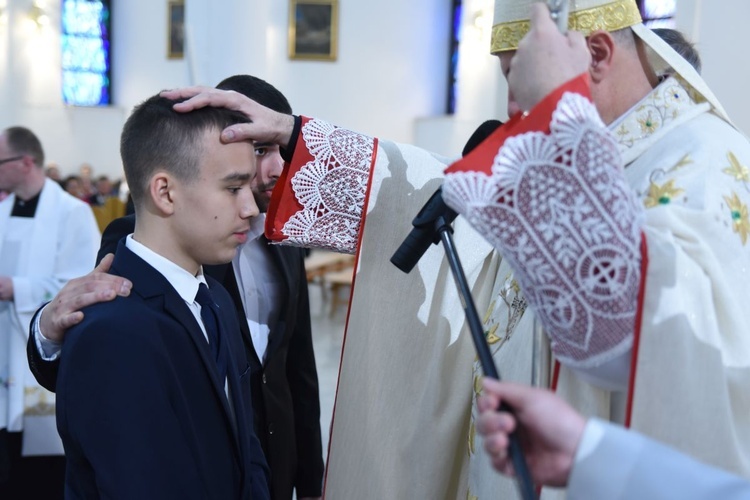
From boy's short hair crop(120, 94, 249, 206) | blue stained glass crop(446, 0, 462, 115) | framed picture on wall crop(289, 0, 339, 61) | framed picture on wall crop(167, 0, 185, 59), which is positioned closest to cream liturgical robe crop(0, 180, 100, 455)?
boy's short hair crop(120, 94, 249, 206)

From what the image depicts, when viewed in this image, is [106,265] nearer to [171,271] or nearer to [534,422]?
[171,271]

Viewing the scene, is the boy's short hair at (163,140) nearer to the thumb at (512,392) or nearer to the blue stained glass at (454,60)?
the thumb at (512,392)

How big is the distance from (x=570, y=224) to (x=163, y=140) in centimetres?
90

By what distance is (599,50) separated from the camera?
5.29ft

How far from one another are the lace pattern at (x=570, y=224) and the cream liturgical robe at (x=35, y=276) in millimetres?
3211

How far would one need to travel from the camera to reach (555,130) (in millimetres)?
1235

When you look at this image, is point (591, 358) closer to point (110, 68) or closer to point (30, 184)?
point (30, 184)

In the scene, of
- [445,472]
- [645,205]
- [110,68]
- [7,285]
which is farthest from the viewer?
[110,68]

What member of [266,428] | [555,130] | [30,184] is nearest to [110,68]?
[30,184]

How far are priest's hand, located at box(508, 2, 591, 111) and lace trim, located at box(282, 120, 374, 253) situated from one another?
0.81 m

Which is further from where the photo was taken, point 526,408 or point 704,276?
point 704,276

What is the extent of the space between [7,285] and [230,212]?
2.66 m

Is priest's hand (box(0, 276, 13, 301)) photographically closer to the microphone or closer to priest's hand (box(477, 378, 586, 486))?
the microphone

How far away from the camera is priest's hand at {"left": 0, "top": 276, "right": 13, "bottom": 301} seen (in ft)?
13.1
